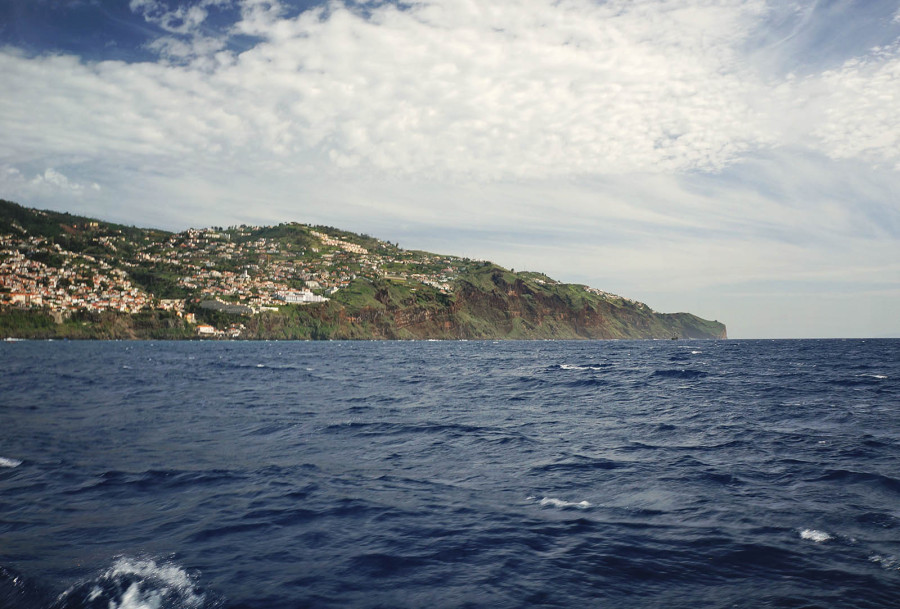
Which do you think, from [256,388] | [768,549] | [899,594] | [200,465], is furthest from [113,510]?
[256,388]

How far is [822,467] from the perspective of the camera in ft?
55.6

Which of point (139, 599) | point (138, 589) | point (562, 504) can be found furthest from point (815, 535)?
point (138, 589)

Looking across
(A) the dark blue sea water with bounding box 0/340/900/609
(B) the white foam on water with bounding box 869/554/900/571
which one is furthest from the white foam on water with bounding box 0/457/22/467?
(B) the white foam on water with bounding box 869/554/900/571

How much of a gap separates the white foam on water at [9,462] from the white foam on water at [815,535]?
73.7 feet

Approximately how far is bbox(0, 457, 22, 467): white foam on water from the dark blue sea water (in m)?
0.10

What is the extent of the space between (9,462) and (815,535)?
Result: 2326 cm

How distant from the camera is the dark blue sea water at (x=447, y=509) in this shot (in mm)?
8836

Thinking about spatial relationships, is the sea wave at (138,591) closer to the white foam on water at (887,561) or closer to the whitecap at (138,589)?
the whitecap at (138,589)

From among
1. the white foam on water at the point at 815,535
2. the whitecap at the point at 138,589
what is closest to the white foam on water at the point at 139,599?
the whitecap at the point at 138,589

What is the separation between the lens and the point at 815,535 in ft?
37.1

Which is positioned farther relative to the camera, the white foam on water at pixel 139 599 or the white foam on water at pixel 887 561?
the white foam on water at pixel 887 561

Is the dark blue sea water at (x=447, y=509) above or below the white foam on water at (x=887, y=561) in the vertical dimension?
below

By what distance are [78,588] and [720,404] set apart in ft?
110

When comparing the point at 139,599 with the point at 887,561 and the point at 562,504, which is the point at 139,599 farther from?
the point at 887,561
